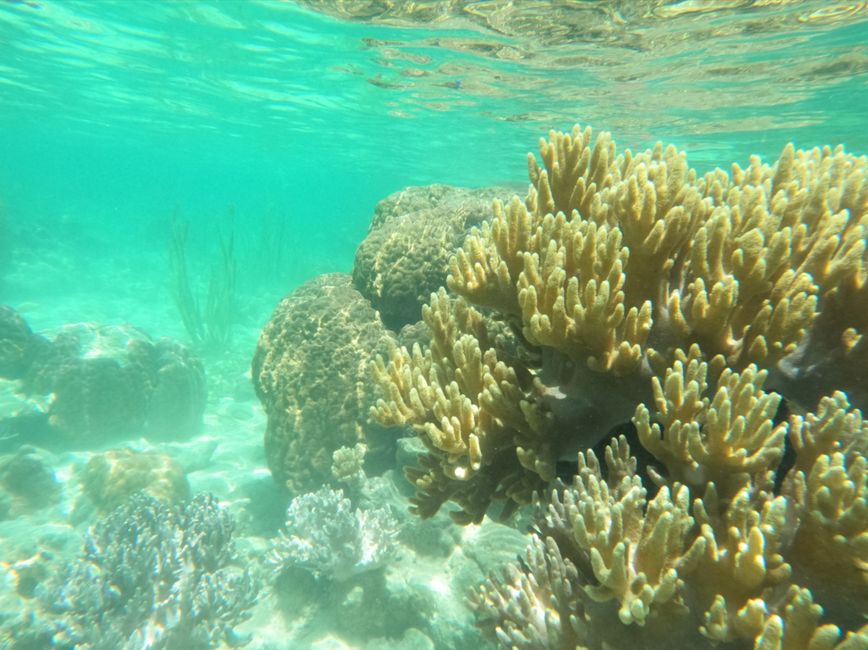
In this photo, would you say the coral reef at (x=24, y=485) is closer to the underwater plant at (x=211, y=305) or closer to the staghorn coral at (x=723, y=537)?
the underwater plant at (x=211, y=305)

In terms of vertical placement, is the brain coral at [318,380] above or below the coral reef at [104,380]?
above

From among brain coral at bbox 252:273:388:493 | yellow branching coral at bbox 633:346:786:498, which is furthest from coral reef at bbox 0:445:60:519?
yellow branching coral at bbox 633:346:786:498

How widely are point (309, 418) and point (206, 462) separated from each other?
6.04 meters

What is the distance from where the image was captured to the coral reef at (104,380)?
1285cm

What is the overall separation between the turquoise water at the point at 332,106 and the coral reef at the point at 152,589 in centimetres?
38

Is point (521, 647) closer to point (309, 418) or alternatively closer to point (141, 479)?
point (309, 418)

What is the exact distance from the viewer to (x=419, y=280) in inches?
291

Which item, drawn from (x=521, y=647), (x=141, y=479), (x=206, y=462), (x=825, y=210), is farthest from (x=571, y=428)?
(x=206, y=462)

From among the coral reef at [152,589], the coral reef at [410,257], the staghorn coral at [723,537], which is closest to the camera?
the staghorn coral at [723,537]

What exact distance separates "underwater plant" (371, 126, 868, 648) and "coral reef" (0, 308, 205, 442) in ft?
43.0

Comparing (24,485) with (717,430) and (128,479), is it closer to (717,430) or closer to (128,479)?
(128,479)

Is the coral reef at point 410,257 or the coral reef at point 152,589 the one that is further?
the coral reef at point 410,257

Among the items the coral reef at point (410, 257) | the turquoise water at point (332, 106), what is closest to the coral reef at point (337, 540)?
the turquoise water at point (332, 106)

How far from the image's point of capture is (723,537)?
199 cm
